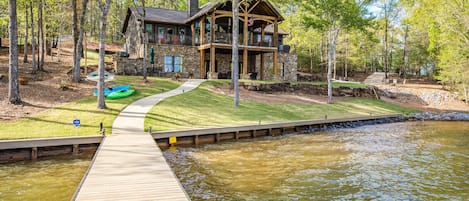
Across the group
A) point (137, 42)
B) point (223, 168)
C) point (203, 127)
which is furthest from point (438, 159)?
point (137, 42)

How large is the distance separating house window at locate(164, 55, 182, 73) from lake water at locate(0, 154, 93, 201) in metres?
19.4

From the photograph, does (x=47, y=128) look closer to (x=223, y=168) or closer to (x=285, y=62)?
(x=223, y=168)

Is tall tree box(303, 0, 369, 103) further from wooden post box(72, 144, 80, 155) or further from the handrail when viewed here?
wooden post box(72, 144, 80, 155)

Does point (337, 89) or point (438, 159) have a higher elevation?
point (337, 89)

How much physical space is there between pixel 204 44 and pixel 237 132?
16175 mm

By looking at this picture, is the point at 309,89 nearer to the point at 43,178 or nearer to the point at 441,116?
the point at 441,116

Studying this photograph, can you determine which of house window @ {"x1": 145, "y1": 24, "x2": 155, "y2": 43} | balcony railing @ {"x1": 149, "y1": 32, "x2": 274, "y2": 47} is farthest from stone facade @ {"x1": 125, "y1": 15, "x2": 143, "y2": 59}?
balcony railing @ {"x1": 149, "y1": 32, "x2": 274, "y2": 47}

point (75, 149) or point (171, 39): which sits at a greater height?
point (171, 39)

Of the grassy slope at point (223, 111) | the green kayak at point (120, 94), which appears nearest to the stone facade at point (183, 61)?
the grassy slope at point (223, 111)

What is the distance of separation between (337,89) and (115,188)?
25556 millimetres

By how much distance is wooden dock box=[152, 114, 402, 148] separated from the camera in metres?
12.6

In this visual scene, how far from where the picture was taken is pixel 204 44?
2894 centimetres

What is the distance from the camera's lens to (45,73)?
23.1m

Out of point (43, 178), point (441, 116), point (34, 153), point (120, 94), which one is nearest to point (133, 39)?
point (120, 94)
